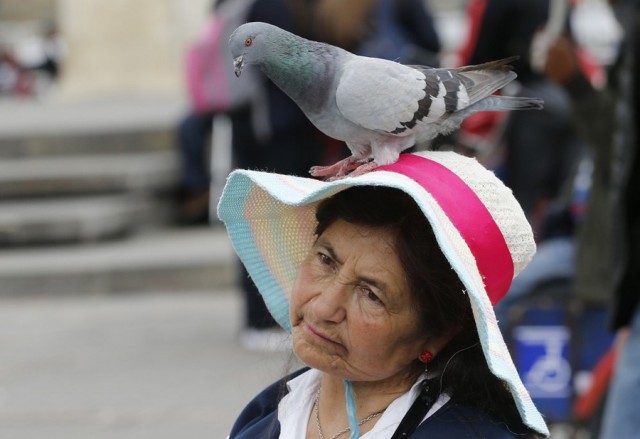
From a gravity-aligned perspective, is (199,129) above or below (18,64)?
above

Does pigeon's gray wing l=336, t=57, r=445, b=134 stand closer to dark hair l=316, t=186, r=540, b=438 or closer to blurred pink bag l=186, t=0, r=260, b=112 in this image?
dark hair l=316, t=186, r=540, b=438

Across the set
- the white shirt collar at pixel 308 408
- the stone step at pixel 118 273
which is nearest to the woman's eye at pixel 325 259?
the white shirt collar at pixel 308 408

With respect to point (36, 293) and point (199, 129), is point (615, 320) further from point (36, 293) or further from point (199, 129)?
point (199, 129)

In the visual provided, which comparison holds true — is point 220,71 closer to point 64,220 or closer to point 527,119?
point 527,119

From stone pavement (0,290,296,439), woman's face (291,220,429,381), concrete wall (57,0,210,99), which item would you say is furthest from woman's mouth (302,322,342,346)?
concrete wall (57,0,210,99)

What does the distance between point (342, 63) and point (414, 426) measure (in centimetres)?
66

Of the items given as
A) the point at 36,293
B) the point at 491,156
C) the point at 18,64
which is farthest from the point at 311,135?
the point at 18,64

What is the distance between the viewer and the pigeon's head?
2.09 m

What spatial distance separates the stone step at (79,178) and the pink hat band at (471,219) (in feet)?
23.5

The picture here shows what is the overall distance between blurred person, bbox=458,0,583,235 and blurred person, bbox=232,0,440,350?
34cm

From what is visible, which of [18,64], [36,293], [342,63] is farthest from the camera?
[18,64]

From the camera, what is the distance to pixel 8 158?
9461mm

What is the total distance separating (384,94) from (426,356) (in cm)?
47

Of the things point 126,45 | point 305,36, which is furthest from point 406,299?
point 126,45
